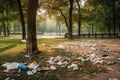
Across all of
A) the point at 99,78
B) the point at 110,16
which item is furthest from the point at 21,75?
the point at 110,16

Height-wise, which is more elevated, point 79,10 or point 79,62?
point 79,10

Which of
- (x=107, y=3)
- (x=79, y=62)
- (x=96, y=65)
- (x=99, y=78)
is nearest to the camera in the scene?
(x=99, y=78)

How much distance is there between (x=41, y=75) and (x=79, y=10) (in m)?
28.6

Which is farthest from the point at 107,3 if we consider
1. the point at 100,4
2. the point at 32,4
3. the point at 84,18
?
the point at 32,4

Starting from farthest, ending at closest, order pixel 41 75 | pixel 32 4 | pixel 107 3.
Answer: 1. pixel 107 3
2. pixel 32 4
3. pixel 41 75

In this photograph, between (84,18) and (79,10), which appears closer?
(79,10)

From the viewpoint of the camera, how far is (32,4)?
39.4 feet

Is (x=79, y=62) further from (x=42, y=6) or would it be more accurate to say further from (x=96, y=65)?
(x=42, y=6)

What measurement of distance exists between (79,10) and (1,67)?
1083 inches

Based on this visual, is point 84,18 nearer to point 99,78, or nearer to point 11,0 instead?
point 11,0

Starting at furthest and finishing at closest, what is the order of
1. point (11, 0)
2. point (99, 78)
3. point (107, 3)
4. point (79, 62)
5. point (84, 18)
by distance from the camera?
1. point (84, 18)
2. point (107, 3)
3. point (11, 0)
4. point (79, 62)
5. point (99, 78)

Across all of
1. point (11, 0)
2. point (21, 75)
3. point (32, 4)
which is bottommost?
point (21, 75)

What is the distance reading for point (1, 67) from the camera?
8.79m

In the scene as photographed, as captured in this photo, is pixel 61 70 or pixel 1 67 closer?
pixel 61 70
